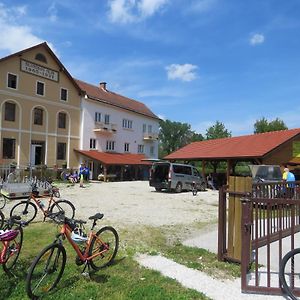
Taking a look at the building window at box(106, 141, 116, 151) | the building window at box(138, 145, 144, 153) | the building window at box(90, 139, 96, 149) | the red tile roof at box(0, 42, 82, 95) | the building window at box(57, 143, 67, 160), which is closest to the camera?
the red tile roof at box(0, 42, 82, 95)

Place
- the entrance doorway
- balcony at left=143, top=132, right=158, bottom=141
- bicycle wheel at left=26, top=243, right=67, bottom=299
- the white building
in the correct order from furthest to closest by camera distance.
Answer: balcony at left=143, top=132, right=158, bottom=141 < the white building < the entrance doorway < bicycle wheel at left=26, top=243, right=67, bottom=299

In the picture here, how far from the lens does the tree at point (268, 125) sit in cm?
6556

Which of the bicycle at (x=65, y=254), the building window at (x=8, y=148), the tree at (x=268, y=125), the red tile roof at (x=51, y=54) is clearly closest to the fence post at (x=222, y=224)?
the bicycle at (x=65, y=254)

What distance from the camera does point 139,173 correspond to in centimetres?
4625

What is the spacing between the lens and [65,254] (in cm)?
550

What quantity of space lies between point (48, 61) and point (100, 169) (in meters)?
12.6

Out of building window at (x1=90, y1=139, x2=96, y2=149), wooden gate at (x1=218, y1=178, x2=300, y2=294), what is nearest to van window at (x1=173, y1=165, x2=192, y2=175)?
wooden gate at (x1=218, y1=178, x2=300, y2=294)

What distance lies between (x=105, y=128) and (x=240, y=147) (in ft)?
62.5

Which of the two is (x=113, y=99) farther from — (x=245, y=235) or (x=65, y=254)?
(x=245, y=235)

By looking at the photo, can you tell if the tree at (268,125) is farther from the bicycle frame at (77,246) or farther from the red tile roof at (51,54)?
the bicycle frame at (77,246)

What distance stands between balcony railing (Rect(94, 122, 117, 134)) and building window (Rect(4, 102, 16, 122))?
1038 centimetres

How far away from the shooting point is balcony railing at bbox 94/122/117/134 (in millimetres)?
42291

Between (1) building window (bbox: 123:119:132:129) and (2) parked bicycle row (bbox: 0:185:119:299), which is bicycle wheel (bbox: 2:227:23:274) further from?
(1) building window (bbox: 123:119:132:129)

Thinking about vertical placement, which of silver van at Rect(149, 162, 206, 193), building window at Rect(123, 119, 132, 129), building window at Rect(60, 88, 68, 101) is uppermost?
building window at Rect(60, 88, 68, 101)
